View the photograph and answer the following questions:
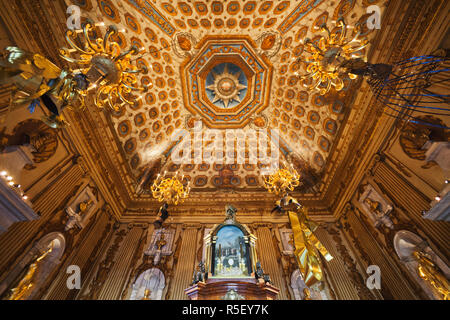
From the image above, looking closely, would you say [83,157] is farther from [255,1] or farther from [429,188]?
[429,188]

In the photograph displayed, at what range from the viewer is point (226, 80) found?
10148 millimetres

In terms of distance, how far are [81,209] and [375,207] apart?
36.5ft

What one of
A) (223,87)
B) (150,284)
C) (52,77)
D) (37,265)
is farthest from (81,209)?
(223,87)

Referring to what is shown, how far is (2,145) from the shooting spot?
4.57 meters

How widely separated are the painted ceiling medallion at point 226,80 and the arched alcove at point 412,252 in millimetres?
7933

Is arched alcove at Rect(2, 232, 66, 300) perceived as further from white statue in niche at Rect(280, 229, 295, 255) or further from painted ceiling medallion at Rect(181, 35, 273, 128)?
white statue in niche at Rect(280, 229, 295, 255)

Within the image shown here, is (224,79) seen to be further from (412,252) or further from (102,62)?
(412,252)

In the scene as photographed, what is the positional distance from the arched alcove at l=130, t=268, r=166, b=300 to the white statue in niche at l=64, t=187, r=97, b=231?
3.11 metres

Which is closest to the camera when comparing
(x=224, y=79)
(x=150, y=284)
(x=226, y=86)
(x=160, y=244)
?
(x=150, y=284)

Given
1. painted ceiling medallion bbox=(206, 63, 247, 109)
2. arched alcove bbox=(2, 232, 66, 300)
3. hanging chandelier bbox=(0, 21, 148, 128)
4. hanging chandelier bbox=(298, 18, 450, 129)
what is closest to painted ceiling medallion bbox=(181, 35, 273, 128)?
painted ceiling medallion bbox=(206, 63, 247, 109)

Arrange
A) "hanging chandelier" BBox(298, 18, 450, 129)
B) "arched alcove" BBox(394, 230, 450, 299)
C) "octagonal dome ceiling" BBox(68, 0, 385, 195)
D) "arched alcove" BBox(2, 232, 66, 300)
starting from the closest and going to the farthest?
"hanging chandelier" BBox(298, 18, 450, 129), "arched alcove" BBox(2, 232, 66, 300), "arched alcove" BBox(394, 230, 450, 299), "octagonal dome ceiling" BBox(68, 0, 385, 195)

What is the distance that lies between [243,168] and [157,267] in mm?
6783

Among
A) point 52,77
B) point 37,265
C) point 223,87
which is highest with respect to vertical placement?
point 223,87

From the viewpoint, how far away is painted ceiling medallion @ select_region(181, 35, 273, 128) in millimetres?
9055
